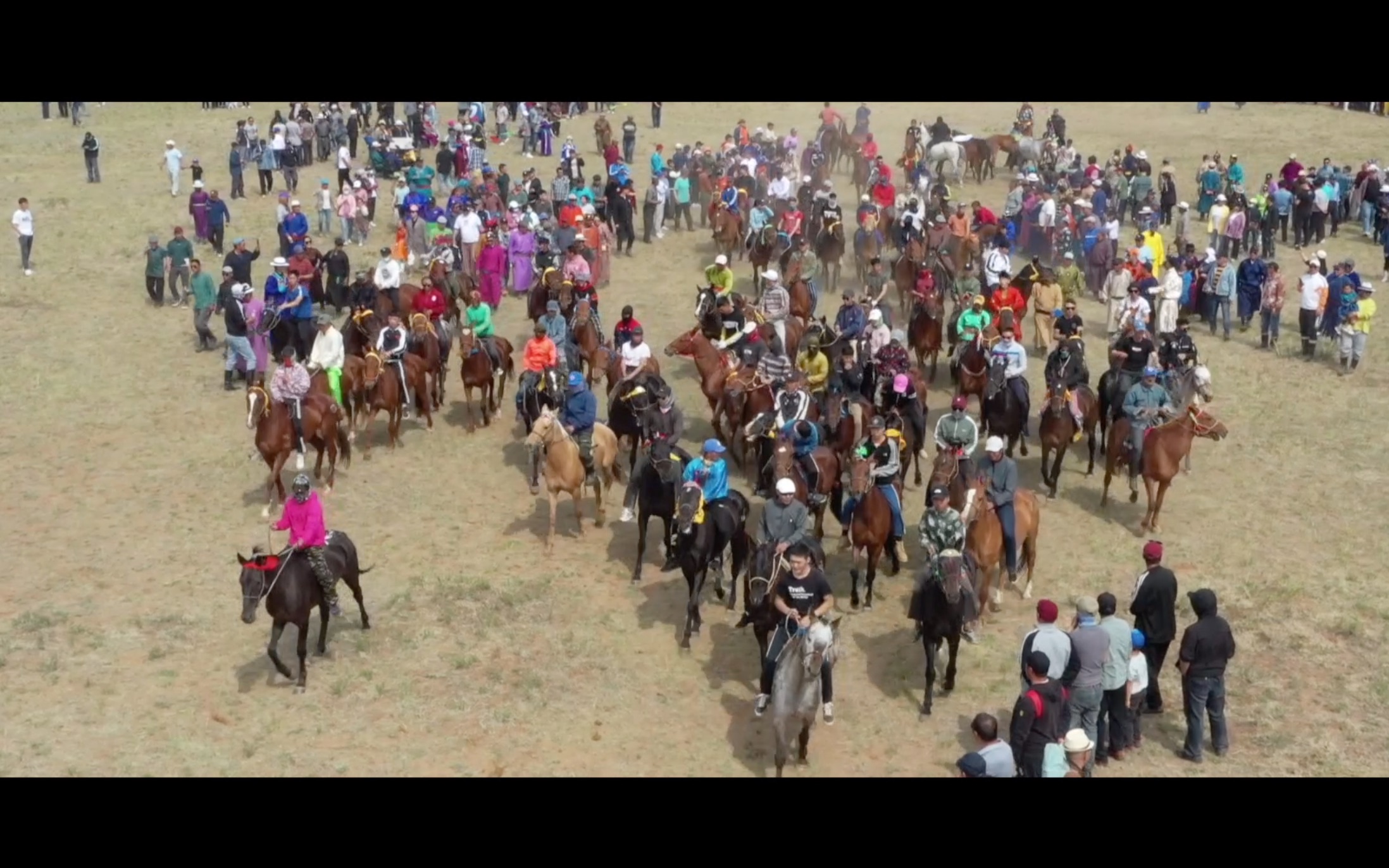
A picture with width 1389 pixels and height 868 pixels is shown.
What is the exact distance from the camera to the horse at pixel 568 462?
1806 cm

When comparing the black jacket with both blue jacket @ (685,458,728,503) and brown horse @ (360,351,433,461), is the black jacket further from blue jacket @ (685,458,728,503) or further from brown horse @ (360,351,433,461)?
brown horse @ (360,351,433,461)

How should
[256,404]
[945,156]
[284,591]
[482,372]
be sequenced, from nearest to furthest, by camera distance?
[284,591] < [256,404] < [482,372] < [945,156]

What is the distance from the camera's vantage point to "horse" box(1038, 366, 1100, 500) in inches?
773

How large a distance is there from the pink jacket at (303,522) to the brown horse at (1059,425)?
35.5ft

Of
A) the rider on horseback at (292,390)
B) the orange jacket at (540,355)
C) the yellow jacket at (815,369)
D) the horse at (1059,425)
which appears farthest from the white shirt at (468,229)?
the horse at (1059,425)

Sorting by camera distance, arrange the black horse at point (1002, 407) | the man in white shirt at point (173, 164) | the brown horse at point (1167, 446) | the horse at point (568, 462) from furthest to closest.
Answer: the man in white shirt at point (173, 164) → the black horse at point (1002, 407) → the brown horse at point (1167, 446) → the horse at point (568, 462)

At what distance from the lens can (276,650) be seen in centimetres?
1466

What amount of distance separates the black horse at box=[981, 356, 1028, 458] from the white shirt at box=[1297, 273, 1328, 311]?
984 centimetres

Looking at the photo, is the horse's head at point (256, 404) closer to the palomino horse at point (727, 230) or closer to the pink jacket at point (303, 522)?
the pink jacket at point (303, 522)

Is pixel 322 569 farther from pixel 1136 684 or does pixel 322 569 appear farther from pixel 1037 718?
pixel 1136 684

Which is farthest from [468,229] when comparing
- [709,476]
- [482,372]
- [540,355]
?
[709,476]

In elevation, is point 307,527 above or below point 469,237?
below

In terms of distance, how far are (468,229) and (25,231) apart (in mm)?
10686

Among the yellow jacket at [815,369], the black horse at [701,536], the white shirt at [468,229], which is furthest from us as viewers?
the white shirt at [468,229]
